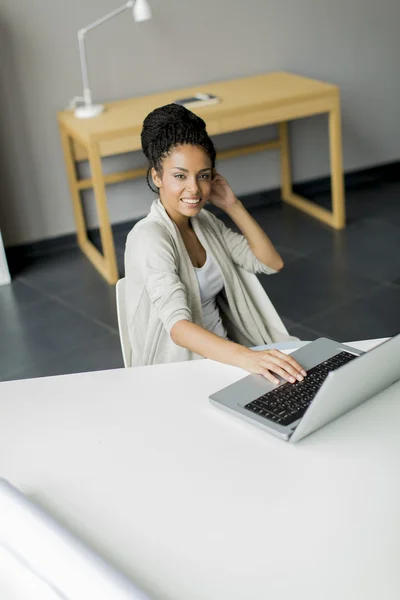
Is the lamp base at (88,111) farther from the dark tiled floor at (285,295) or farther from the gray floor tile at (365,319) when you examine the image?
the gray floor tile at (365,319)

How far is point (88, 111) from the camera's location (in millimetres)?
3729

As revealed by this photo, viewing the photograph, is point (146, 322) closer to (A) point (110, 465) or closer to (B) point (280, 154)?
(A) point (110, 465)

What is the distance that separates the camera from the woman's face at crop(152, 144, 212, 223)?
1.88 m

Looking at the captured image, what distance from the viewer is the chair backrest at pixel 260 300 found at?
2.01 m

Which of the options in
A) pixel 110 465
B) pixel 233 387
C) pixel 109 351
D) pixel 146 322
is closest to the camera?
pixel 110 465

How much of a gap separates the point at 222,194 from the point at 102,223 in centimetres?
163

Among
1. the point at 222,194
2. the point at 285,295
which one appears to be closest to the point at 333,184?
the point at 285,295

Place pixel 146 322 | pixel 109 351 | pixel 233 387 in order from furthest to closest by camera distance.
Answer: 1. pixel 109 351
2. pixel 146 322
3. pixel 233 387

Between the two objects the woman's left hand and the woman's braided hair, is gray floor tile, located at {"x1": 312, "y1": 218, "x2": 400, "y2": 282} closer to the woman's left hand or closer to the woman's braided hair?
the woman's left hand

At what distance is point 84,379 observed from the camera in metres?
1.54

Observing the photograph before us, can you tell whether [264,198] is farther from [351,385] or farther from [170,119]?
[351,385]

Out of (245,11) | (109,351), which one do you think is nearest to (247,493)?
(109,351)

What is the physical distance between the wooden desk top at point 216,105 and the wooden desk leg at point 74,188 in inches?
4.2

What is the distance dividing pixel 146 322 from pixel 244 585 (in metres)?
0.97
